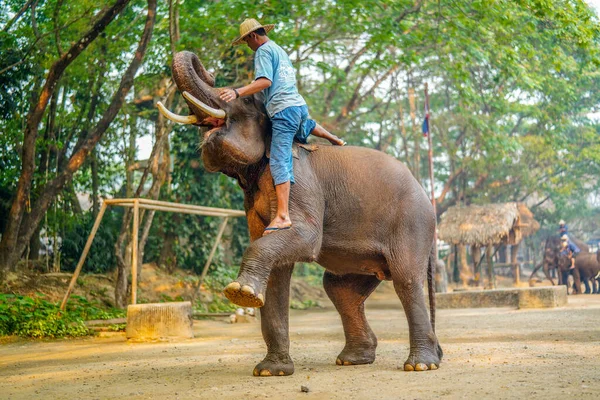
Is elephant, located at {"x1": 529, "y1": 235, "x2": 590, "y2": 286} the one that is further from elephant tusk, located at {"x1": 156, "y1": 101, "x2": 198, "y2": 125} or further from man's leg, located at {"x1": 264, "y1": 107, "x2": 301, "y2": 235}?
elephant tusk, located at {"x1": 156, "y1": 101, "x2": 198, "y2": 125}

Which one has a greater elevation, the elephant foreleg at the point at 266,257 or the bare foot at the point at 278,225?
the bare foot at the point at 278,225

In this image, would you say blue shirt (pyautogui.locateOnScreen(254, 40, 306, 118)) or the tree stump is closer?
blue shirt (pyautogui.locateOnScreen(254, 40, 306, 118))

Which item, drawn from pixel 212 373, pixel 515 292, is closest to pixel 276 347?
pixel 212 373

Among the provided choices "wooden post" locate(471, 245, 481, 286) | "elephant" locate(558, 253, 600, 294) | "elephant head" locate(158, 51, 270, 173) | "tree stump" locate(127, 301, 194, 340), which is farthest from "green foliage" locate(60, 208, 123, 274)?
"elephant" locate(558, 253, 600, 294)

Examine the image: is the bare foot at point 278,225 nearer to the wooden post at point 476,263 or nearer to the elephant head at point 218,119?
the elephant head at point 218,119

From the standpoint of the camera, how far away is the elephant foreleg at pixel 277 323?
5.37 meters

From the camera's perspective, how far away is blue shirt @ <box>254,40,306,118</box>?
5.40 metres

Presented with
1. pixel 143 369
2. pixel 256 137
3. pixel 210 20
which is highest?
pixel 210 20

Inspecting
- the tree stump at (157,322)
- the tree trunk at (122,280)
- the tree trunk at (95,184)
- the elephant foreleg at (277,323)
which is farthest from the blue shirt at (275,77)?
the tree trunk at (95,184)

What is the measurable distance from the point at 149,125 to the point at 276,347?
46.7 ft

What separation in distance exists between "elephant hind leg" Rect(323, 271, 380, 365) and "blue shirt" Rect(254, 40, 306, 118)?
1679mm

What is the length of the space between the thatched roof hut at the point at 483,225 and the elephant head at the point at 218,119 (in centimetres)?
1993

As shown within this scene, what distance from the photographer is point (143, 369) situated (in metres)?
6.17

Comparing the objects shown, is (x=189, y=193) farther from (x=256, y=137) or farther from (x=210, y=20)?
(x=256, y=137)
